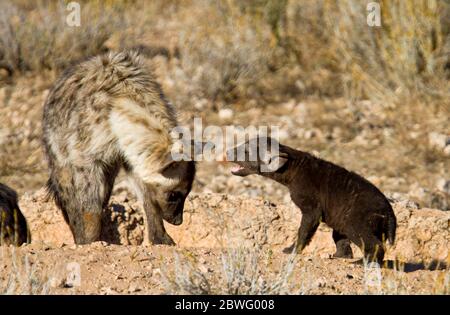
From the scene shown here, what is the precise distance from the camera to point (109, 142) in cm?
790

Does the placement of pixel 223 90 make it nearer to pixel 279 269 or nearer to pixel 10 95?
pixel 10 95

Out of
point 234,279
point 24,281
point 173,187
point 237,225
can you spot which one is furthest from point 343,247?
point 24,281

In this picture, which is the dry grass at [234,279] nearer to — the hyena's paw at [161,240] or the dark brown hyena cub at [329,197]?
the dark brown hyena cub at [329,197]

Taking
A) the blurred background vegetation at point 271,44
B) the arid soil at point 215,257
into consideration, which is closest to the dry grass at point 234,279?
the arid soil at point 215,257

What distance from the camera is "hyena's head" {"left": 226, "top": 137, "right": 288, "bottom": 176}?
8289mm

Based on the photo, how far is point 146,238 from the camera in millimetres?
9578

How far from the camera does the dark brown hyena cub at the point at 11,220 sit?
848 centimetres

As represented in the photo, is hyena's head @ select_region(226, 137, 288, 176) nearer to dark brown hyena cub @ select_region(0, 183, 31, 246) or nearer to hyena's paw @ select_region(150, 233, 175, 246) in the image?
hyena's paw @ select_region(150, 233, 175, 246)

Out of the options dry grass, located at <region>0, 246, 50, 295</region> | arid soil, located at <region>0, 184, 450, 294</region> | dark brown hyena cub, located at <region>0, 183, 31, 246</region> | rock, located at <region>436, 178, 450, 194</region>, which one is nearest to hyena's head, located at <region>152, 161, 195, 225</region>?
arid soil, located at <region>0, 184, 450, 294</region>

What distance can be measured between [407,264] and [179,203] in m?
2.16

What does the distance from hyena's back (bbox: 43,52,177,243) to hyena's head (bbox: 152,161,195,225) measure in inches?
4.6

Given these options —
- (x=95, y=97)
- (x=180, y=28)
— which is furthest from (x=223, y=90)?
(x=95, y=97)

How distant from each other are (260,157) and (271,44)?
6899 mm

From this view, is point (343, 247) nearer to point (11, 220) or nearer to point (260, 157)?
point (260, 157)
